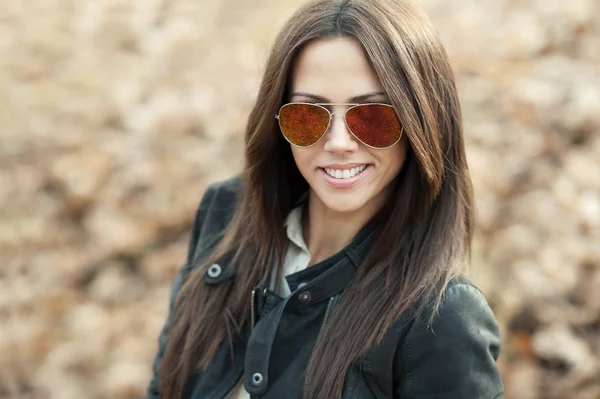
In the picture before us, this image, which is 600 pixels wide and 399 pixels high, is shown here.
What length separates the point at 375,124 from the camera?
158 centimetres

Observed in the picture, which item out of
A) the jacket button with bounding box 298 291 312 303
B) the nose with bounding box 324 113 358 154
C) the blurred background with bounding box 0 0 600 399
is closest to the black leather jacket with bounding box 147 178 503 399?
the jacket button with bounding box 298 291 312 303

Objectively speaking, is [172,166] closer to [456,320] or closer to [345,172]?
[345,172]

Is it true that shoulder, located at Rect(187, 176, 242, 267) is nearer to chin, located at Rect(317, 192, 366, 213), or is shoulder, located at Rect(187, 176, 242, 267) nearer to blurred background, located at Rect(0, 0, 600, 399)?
chin, located at Rect(317, 192, 366, 213)

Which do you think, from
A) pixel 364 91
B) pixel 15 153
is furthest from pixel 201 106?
pixel 364 91

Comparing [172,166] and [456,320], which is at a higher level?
[172,166]

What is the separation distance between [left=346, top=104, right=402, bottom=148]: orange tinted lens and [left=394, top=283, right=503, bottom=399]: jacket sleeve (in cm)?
36

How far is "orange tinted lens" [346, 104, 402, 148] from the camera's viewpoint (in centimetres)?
158

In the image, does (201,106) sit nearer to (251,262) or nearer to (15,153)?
(15,153)

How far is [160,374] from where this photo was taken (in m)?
1.96

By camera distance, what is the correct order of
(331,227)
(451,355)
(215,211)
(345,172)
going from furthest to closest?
(215,211) → (331,227) → (345,172) → (451,355)

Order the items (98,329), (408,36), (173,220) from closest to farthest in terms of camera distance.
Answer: (408,36) < (98,329) < (173,220)

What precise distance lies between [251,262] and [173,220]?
74.2 inches

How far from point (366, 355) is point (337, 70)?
2.06 ft

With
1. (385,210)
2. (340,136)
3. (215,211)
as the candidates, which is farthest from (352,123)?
(215,211)
